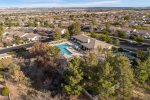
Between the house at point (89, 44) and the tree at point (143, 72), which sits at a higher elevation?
the tree at point (143, 72)

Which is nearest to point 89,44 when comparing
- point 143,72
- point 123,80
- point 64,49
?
point 64,49

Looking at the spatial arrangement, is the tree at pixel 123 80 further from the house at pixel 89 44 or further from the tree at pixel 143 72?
the house at pixel 89 44

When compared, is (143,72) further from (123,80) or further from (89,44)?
(89,44)

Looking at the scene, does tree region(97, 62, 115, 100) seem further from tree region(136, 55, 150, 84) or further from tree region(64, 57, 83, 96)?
tree region(136, 55, 150, 84)

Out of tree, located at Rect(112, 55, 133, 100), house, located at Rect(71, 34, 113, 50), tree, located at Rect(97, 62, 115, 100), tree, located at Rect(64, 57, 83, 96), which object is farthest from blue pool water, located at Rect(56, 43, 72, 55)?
tree, located at Rect(112, 55, 133, 100)

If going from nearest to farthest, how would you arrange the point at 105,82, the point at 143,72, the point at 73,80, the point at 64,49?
the point at 105,82 < the point at 73,80 < the point at 143,72 < the point at 64,49

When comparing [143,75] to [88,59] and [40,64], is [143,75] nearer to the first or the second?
[88,59]

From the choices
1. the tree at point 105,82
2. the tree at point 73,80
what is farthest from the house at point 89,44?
the tree at point 105,82

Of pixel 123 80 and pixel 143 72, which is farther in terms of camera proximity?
pixel 143 72

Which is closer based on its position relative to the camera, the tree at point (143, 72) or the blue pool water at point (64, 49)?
the tree at point (143, 72)
